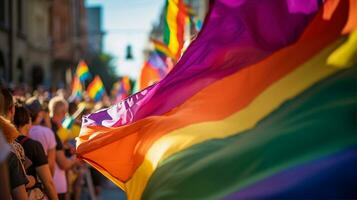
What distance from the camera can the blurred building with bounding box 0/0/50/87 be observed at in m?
28.2

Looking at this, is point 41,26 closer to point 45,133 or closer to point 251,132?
point 45,133

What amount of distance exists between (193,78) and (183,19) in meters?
4.44

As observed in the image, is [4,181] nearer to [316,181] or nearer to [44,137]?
[316,181]

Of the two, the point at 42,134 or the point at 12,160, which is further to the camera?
the point at 42,134

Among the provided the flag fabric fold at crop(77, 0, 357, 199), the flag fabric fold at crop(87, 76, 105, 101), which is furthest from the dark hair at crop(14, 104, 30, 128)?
the flag fabric fold at crop(87, 76, 105, 101)

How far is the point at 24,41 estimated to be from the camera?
31.6 metres

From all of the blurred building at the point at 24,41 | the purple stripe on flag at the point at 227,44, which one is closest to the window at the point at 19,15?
the blurred building at the point at 24,41

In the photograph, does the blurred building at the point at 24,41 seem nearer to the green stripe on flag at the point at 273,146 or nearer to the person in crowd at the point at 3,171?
the green stripe on flag at the point at 273,146

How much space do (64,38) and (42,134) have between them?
4186cm

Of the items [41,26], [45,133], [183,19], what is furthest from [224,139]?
[41,26]

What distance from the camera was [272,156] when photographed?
3203 mm

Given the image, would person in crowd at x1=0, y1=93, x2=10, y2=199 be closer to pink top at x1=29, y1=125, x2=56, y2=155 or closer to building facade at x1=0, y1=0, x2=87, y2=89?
pink top at x1=29, y1=125, x2=56, y2=155

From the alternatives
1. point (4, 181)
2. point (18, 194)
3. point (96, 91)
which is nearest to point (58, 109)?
point (18, 194)

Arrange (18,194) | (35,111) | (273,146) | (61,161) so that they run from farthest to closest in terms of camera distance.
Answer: (61,161) < (35,111) < (18,194) < (273,146)
